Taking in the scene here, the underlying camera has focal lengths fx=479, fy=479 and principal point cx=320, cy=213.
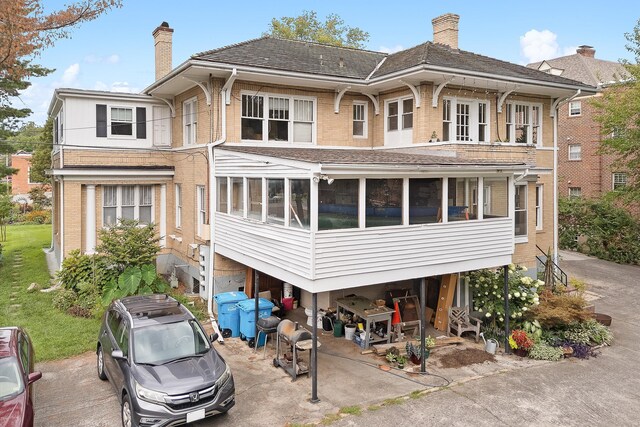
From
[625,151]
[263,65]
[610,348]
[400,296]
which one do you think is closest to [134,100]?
[263,65]

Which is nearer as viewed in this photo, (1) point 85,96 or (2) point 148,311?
(2) point 148,311

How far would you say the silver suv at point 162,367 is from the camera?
755cm

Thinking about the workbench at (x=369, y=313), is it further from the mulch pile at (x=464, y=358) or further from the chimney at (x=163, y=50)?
the chimney at (x=163, y=50)

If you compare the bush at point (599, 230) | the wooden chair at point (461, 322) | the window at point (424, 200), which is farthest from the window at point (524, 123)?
the bush at point (599, 230)

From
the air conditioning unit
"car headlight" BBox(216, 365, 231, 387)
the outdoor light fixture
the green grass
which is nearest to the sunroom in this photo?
the outdoor light fixture

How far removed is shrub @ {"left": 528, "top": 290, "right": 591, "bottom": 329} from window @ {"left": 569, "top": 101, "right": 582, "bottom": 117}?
890 inches

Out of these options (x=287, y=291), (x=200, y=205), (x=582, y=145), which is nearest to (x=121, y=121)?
(x=200, y=205)

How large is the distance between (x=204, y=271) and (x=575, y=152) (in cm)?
2737

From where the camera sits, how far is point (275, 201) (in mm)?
10898

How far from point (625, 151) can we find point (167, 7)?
22.1 meters

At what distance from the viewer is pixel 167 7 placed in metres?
19.3

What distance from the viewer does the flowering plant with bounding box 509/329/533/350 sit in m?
12.2

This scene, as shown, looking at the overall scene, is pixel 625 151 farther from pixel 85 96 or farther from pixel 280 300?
pixel 85 96

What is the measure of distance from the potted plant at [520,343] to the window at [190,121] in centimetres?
1148
